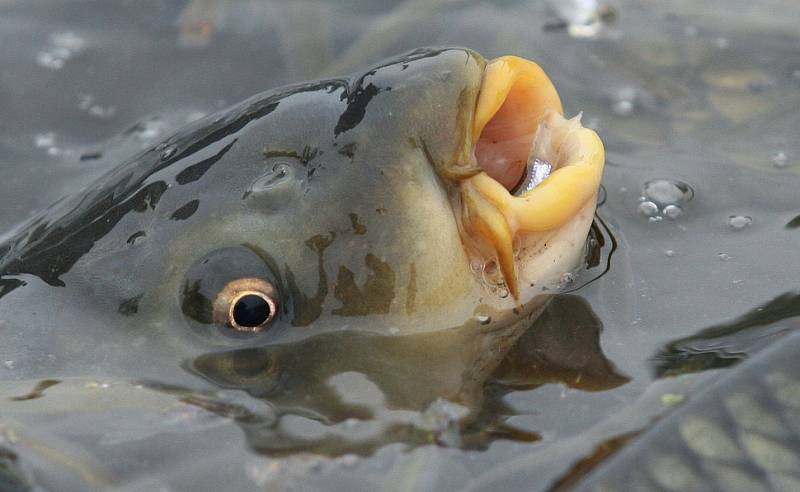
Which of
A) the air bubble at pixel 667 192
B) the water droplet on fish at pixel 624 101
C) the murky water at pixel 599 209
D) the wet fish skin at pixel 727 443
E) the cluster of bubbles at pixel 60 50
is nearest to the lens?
the wet fish skin at pixel 727 443

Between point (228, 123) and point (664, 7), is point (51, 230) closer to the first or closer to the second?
point (228, 123)

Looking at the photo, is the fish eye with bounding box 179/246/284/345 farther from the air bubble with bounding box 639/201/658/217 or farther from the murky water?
the air bubble with bounding box 639/201/658/217

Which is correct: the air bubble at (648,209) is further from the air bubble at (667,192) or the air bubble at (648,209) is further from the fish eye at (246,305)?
the fish eye at (246,305)

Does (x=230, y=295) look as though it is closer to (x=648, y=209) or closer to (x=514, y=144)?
(x=514, y=144)

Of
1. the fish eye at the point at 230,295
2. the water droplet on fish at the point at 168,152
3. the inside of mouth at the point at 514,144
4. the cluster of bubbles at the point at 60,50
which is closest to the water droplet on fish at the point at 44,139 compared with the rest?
the cluster of bubbles at the point at 60,50

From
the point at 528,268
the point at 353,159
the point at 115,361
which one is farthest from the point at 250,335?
the point at 528,268

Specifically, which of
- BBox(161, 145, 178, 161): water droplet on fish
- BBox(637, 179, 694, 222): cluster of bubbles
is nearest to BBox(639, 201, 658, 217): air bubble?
BBox(637, 179, 694, 222): cluster of bubbles

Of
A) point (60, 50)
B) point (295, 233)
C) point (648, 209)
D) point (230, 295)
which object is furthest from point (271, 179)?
point (60, 50)
